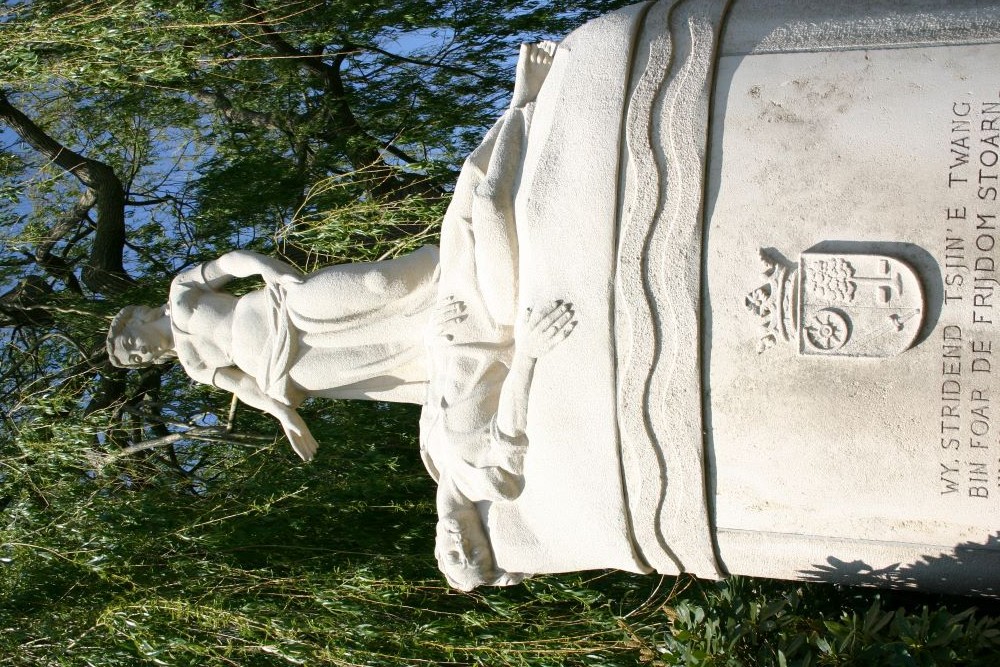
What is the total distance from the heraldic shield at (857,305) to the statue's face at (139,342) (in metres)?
3.20

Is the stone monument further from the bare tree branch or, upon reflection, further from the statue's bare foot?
the bare tree branch

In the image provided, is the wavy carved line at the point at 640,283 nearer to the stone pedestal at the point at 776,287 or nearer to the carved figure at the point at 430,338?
the stone pedestal at the point at 776,287

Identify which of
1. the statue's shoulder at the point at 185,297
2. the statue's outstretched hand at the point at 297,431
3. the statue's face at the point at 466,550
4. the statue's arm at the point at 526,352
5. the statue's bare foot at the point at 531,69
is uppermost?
the statue's bare foot at the point at 531,69

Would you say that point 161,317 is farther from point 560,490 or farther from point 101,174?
point 101,174

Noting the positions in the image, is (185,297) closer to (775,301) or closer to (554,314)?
(554,314)

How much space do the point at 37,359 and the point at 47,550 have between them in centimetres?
181

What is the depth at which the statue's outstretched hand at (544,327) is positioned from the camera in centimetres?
342

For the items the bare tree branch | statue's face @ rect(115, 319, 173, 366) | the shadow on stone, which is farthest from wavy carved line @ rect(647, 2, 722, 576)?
the bare tree branch

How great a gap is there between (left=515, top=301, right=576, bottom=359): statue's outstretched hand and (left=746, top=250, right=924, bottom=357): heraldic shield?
24.5 inches

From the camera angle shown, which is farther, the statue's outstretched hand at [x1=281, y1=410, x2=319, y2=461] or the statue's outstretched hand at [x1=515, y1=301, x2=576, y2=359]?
the statue's outstretched hand at [x1=281, y1=410, x2=319, y2=461]

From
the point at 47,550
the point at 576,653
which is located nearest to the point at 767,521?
the point at 576,653

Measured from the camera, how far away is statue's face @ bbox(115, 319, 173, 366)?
4.88 metres

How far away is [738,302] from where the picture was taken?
10.4ft

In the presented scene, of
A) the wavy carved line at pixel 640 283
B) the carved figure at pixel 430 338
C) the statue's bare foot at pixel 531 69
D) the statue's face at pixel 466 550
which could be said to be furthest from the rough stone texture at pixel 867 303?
the statue's face at pixel 466 550
